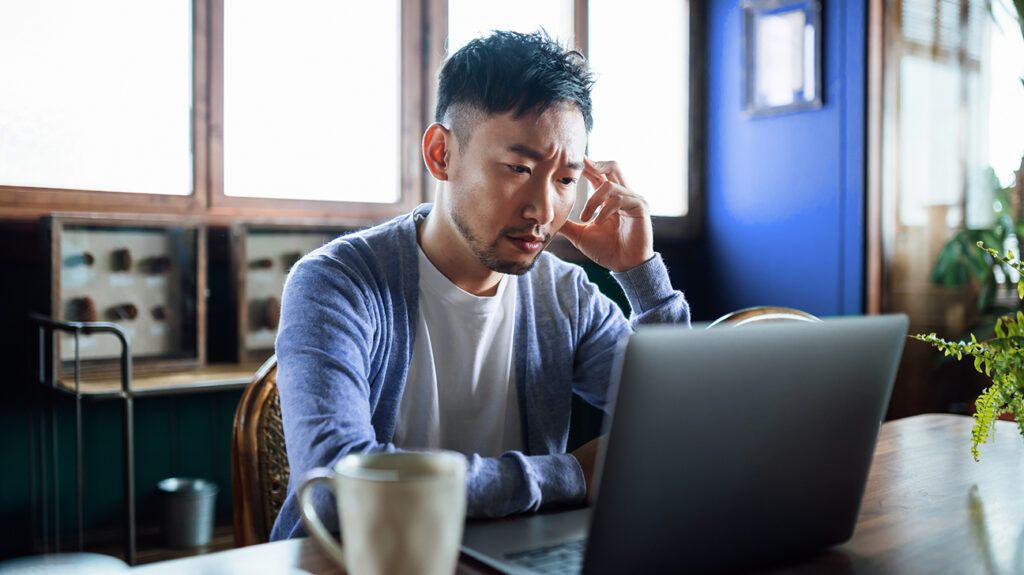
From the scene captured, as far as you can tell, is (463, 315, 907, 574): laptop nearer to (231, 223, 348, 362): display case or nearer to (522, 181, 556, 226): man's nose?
(522, 181, 556, 226): man's nose

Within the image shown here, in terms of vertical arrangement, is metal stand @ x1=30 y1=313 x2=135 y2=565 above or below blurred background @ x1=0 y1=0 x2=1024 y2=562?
below

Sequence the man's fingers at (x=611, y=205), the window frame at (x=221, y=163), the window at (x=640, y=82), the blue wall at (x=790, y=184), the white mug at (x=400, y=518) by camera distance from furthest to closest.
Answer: the window at (x=640, y=82) < the blue wall at (x=790, y=184) < the window frame at (x=221, y=163) < the man's fingers at (x=611, y=205) < the white mug at (x=400, y=518)

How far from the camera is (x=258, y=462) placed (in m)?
1.08

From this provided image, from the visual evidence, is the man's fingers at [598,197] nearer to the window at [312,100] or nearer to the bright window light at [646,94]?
the window at [312,100]

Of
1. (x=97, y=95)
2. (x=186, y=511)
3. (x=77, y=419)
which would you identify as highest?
(x=97, y=95)

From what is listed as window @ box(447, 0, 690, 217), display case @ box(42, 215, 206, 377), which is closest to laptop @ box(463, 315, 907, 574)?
display case @ box(42, 215, 206, 377)

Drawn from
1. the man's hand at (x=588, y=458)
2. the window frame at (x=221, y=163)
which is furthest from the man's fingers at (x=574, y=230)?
the window frame at (x=221, y=163)

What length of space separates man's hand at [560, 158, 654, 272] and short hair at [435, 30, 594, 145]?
14cm

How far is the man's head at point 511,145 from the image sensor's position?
4.29 feet

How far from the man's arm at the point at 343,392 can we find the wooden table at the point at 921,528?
14 centimetres

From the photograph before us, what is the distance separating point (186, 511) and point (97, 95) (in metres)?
1.24

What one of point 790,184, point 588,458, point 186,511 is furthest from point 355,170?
point 588,458

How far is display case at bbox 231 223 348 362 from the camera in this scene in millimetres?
2711

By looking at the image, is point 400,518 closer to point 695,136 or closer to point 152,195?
point 152,195
